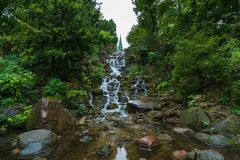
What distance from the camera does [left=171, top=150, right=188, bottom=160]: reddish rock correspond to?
18.5 ft

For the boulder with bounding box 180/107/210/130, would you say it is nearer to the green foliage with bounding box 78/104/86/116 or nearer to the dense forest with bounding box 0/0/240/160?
the dense forest with bounding box 0/0/240/160

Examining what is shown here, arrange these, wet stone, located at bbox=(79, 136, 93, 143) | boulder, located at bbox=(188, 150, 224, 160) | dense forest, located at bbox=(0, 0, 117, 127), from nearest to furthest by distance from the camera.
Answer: boulder, located at bbox=(188, 150, 224, 160) → wet stone, located at bbox=(79, 136, 93, 143) → dense forest, located at bbox=(0, 0, 117, 127)

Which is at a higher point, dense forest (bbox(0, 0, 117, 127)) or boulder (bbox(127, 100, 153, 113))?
dense forest (bbox(0, 0, 117, 127))

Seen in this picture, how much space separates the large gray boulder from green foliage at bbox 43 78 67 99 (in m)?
2.84

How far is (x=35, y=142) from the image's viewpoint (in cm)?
639

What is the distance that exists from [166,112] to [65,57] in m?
5.11

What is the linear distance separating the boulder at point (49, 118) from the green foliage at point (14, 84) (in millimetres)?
1672

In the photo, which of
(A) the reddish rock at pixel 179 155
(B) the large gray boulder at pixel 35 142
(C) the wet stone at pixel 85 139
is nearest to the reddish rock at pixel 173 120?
(A) the reddish rock at pixel 179 155

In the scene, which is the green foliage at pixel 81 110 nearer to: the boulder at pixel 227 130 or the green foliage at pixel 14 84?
the green foliage at pixel 14 84

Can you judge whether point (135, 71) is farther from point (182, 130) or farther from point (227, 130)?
point (227, 130)

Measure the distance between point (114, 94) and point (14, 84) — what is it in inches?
215

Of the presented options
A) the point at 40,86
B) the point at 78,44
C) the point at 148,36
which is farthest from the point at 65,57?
the point at 148,36

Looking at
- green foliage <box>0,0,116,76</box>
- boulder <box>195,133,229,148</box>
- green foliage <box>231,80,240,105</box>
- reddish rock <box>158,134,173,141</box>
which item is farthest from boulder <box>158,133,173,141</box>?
green foliage <box>0,0,116,76</box>

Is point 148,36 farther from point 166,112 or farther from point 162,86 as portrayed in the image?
point 166,112
